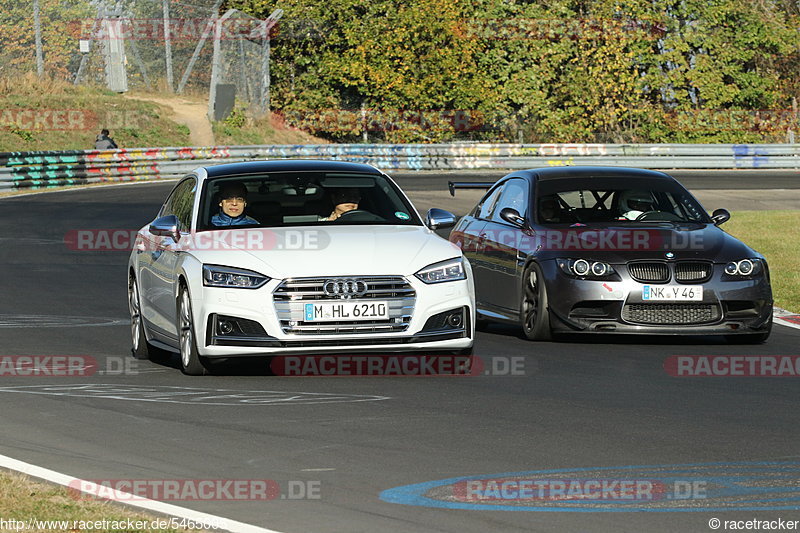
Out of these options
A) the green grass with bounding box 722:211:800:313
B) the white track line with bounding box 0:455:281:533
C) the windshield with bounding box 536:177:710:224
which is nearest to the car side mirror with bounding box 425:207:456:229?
the windshield with bounding box 536:177:710:224

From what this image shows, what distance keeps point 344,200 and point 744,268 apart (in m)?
3.59

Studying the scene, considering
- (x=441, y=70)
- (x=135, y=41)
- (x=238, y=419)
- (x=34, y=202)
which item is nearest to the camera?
(x=238, y=419)

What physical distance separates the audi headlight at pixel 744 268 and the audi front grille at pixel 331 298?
3.67 meters

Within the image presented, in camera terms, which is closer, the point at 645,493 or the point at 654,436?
the point at 645,493

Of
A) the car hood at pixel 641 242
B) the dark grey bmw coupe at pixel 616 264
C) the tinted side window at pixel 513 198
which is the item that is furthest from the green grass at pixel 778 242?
the tinted side window at pixel 513 198

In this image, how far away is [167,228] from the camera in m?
11.4

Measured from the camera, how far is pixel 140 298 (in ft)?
40.8

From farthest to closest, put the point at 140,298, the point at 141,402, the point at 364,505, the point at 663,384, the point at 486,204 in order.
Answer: the point at 486,204, the point at 140,298, the point at 663,384, the point at 141,402, the point at 364,505

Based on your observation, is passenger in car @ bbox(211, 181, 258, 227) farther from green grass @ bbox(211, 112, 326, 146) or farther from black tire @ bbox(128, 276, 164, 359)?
green grass @ bbox(211, 112, 326, 146)

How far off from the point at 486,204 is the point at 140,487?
888cm

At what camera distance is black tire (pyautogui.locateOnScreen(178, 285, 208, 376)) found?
10.8 m

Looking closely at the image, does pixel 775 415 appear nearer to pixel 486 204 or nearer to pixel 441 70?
pixel 486 204

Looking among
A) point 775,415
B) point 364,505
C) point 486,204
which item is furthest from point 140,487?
point 486,204

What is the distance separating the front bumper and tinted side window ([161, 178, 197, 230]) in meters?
1.33
